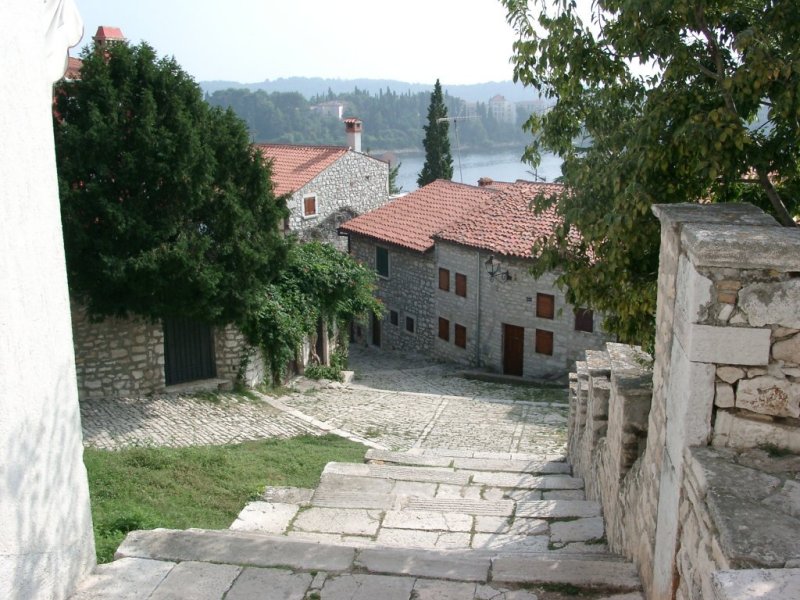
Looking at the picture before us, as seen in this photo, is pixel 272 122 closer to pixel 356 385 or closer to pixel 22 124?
pixel 356 385

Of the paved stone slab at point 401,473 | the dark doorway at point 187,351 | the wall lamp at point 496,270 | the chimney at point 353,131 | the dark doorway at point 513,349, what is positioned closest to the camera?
the paved stone slab at point 401,473

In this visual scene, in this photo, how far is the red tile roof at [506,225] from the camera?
73.7 ft

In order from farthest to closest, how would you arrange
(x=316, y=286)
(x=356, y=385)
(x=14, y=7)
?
1. (x=356, y=385)
2. (x=316, y=286)
3. (x=14, y=7)

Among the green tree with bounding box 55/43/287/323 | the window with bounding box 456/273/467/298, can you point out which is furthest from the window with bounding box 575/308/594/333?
the green tree with bounding box 55/43/287/323

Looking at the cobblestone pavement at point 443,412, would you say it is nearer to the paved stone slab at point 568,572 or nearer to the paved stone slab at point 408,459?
the paved stone slab at point 408,459

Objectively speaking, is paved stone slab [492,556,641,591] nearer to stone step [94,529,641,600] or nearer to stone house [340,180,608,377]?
stone step [94,529,641,600]

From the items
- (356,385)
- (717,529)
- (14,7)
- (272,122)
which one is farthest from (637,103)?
(272,122)

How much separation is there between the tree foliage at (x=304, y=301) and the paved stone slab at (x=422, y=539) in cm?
939

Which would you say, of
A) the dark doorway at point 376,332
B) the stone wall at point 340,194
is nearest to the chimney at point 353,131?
the stone wall at point 340,194

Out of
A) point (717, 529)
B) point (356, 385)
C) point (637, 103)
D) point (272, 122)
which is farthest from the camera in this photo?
point (272, 122)

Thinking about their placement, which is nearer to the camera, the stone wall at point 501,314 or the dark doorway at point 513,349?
the stone wall at point 501,314

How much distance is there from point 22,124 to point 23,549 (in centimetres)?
229

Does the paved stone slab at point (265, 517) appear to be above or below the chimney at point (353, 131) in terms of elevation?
below

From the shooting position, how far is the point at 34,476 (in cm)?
448
